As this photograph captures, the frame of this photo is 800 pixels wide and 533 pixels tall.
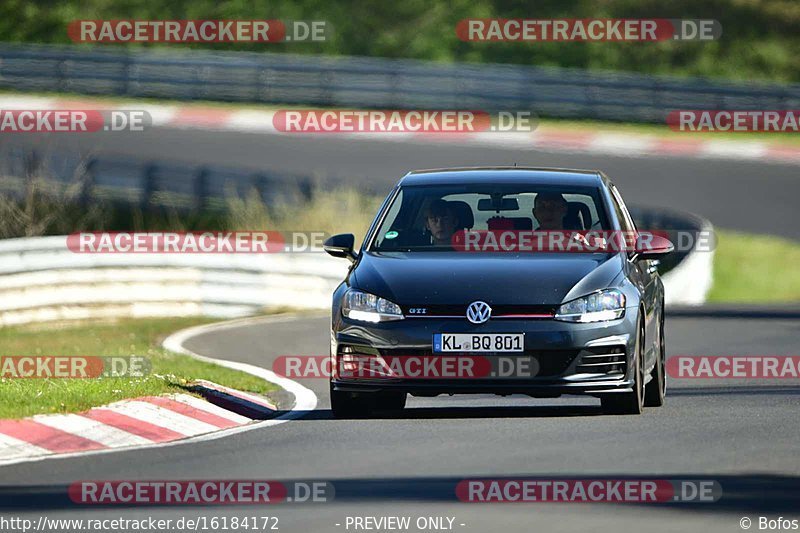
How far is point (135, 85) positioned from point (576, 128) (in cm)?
1017

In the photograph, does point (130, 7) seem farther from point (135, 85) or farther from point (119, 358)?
point (119, 358)

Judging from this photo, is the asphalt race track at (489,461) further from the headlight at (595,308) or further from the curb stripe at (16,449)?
the headlight at (595,308)

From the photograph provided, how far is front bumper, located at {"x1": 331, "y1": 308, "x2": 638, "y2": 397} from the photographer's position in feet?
36.5

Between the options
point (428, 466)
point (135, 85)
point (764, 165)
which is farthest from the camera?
point (135, 85)

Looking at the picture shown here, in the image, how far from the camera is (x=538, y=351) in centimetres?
1112

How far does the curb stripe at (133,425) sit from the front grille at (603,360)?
8.07 ft

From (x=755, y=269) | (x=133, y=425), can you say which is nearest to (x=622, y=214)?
Answer: (x=133, y=425)

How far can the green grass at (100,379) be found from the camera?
11.9 meters

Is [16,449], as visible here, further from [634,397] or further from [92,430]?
[634,397]

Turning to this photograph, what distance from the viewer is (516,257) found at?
11.7 m

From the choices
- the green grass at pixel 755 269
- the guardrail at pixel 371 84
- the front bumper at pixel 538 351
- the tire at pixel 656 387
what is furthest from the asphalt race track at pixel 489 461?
the guardrail at pixel 371 84

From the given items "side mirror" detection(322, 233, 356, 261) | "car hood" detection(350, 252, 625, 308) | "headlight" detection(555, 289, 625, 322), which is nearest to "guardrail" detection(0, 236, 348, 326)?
"side mirror" detection(322, 233, 356, 261)

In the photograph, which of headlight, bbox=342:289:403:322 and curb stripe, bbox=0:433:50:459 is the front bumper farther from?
curb stripe, bbox=0:433:50:459

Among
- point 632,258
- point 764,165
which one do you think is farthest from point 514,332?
point 764,165
